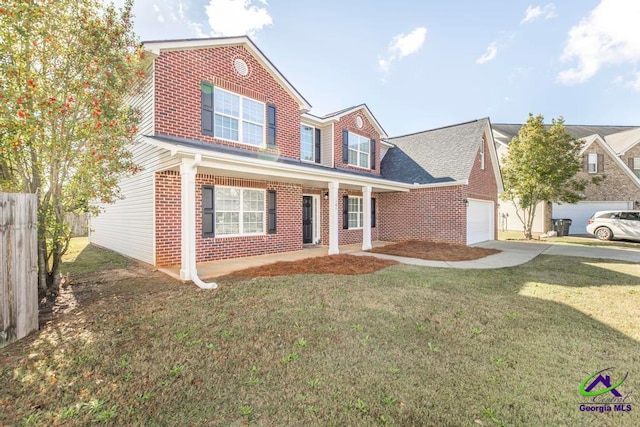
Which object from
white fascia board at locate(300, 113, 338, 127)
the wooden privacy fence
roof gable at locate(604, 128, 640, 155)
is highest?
roof gable at locate(604, 128, 640, 155)

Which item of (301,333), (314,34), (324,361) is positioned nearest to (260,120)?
(314,34)

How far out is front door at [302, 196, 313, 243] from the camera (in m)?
12.1

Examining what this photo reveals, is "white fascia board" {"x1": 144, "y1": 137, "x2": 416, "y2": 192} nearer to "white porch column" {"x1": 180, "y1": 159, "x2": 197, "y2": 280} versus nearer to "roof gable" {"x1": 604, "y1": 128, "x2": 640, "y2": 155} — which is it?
"white porch column" {"x1": 180, "y1": 159, "x2": 197, "y2": 280}

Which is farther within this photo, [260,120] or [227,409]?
[260,120]

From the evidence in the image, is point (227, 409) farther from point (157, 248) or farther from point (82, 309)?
point (157, 248)

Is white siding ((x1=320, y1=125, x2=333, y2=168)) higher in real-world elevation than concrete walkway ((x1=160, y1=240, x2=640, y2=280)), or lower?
higher

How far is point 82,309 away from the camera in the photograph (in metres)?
4.59

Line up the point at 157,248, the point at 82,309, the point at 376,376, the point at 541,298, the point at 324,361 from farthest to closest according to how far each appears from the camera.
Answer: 1. the point at 157,248
2. the point at 541,298
3. the point at 82,309
4. the point at 324,361
5. the point at 376,376

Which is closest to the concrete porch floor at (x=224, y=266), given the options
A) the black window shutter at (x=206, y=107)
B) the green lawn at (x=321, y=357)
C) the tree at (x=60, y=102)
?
the green lawn at (x=321, y=357)

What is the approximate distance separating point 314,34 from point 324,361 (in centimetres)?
1219

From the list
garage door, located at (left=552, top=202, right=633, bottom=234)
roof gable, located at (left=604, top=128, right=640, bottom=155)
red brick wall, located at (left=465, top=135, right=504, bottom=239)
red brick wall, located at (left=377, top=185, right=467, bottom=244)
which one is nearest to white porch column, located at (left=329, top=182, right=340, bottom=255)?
red brick wall, located at (left=377, top=185, right=467, bottom=244)

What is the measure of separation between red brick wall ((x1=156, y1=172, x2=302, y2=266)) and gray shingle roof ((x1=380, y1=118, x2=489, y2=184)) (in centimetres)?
664

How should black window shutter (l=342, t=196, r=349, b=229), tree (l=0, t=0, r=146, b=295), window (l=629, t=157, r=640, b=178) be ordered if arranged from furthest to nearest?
window (l=629, t=157, r=640, b=178) → black window shutter (l=342, t=196, r=349, b=229) → tree (l=0, t=0, r=146, b=295)

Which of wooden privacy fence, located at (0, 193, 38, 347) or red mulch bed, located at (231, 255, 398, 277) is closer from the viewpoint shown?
wooden privacy fence, located at (0, 193, 38, 347)
